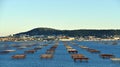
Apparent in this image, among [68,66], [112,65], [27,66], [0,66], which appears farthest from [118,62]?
[0,66]

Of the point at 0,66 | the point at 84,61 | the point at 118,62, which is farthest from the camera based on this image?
the point at 84,61

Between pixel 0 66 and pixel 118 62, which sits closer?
pixel 0 66

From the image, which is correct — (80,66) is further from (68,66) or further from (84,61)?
(84,61)

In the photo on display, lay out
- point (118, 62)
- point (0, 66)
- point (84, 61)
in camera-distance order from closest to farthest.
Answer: point (0, 66) → point (118, 62) → point (84, 61)

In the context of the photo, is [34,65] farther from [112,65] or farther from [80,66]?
[112,65]

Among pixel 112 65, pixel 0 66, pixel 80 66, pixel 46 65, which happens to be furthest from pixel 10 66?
pixel 112 65

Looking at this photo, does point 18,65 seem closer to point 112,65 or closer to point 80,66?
point 80,66

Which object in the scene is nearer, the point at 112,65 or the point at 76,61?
the point at 112,65

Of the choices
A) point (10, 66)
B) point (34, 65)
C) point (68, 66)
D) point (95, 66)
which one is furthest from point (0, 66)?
point (95, 66)
